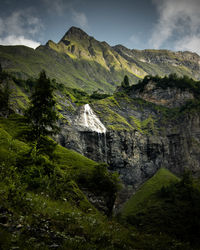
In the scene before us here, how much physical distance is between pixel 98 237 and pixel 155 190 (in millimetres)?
85581

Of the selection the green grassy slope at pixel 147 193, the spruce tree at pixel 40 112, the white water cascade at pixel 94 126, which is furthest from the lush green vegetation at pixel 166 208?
the spruce tree at pixel 40 112

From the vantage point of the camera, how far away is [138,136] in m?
108

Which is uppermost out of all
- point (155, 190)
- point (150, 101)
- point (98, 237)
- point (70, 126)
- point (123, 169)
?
point (150, 101)

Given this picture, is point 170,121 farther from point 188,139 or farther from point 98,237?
point 98,237

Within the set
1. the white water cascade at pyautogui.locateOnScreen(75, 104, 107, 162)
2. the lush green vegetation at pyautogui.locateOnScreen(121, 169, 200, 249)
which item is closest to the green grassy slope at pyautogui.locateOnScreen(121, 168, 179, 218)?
the lush green vegetation at pyautogui.locateOnScreen(121, 169, 200, 249)

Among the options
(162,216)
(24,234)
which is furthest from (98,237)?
(162,216)

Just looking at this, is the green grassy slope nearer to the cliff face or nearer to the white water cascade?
the cliff face

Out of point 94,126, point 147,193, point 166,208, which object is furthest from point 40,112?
point 147,193

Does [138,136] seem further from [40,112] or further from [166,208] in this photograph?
[40,112]

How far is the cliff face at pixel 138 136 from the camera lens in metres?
91.8

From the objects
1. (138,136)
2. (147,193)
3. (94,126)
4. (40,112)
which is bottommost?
(147,193)

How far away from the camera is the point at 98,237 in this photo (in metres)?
8.72

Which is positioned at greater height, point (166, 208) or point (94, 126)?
point (94, 126)

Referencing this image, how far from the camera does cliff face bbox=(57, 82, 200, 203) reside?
91750 mm
